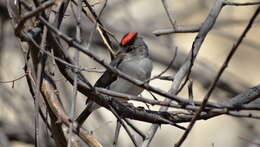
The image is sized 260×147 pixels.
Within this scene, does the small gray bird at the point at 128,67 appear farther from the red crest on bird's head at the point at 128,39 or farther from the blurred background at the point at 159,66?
the blurred background at the point at 159,66

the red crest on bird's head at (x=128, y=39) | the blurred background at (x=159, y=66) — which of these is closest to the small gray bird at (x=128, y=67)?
the red crest on bird's head at (x=128, y=39)

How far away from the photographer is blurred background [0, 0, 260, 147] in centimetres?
595

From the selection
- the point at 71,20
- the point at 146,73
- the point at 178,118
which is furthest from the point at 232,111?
the point at 71,20

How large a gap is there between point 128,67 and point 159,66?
2887 millimetres

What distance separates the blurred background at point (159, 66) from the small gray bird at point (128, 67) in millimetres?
304

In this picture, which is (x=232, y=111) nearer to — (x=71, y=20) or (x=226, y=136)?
(x=71, y=20)

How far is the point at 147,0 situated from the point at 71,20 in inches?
128

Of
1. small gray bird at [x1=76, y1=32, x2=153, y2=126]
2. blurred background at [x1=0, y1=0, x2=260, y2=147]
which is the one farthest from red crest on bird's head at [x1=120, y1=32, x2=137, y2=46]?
blurred background at [x1=0, y1=0, x2=260, y2=147]

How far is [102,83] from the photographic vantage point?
5059 millimetres

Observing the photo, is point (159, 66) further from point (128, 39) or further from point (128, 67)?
point (128, 39)

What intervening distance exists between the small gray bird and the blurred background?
1.00 ft

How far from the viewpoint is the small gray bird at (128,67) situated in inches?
194

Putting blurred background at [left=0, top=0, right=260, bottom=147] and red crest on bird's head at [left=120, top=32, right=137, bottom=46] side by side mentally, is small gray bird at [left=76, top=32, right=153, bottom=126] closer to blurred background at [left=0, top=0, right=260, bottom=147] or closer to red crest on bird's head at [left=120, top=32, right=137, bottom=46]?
red crest on bird's head at [left=120, top=32, right=137, bottom=46]

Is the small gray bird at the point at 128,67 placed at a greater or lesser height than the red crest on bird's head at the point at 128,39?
lesser
